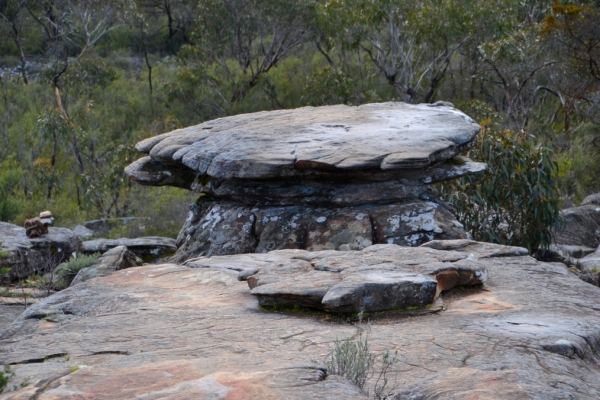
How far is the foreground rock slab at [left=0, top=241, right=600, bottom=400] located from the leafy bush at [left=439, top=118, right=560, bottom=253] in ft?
11.9

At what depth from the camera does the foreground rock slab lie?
9.15 feet

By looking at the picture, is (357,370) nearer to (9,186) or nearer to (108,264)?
(108,264)

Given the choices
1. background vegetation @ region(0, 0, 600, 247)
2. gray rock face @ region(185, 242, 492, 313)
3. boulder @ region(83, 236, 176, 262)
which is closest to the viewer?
gray rock face @ region(185, 242, 492, 313)

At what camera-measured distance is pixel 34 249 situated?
10.5m

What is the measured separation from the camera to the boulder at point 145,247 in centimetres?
1055

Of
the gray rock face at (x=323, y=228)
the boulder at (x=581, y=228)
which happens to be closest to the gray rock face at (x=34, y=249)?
the gray rock face at (x=323, y=228)

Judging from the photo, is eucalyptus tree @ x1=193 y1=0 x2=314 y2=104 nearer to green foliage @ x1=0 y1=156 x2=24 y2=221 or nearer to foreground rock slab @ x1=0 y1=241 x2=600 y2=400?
green foliage @ x1=0 y1=156 x2=24 y2=221

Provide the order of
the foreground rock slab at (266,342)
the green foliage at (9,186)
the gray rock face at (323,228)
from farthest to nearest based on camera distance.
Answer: the green foliage at (9,186)
the gray rock face at (323,228)
the foreground rock slab at (266,342)

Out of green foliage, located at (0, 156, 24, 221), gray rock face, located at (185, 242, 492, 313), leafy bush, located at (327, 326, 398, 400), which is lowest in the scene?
green foliage, located at (0, 156, 24, 221)

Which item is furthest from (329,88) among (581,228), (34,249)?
(34,249)

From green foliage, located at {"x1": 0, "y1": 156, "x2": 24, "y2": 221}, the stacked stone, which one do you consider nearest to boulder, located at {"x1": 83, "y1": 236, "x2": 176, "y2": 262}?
the stacked stone

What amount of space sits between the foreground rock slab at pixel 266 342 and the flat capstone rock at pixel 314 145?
165 cm

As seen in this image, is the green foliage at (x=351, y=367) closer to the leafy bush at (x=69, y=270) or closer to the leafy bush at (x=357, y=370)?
the leafy bush at (x=357, y=370)

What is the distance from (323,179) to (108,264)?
2608mm
